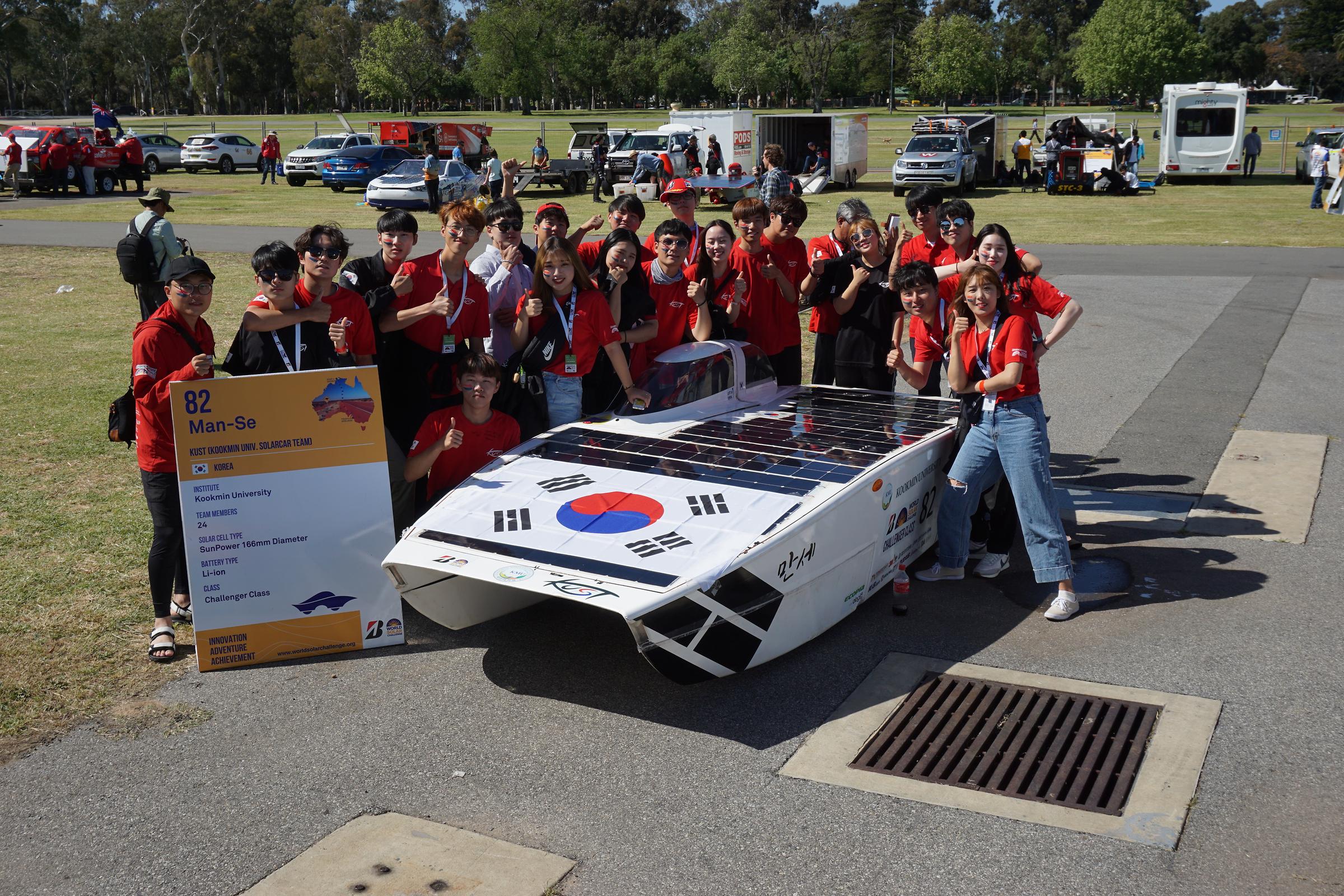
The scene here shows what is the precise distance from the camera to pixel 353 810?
4.30 metres

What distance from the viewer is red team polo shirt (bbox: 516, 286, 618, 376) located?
21.4 feet

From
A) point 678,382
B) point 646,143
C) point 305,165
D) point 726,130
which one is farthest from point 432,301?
point 305,165

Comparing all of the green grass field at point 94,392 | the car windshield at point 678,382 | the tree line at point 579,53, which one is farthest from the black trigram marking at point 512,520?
the tree line at point 579,53

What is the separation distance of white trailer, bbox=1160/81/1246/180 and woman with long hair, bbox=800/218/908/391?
3170 cm

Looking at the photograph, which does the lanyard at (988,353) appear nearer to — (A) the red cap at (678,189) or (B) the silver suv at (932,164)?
(A) the red cap at (678,189)

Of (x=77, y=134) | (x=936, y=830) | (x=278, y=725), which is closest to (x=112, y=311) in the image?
(x=278, y=725)

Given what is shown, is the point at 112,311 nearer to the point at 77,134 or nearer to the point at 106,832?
the point at 106,832

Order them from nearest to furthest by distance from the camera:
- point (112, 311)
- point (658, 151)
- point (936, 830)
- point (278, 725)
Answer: point (936, 830)
point (278, 725)
point (112, 311)
point (658, 151)

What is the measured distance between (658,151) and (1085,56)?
55.0 meters

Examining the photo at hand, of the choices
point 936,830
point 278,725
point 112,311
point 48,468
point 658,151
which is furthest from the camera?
point 658,151

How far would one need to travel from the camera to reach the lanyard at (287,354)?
18.6 feet

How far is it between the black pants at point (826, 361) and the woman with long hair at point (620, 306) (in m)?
1.34

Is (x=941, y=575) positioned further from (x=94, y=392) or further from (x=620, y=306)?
(x=94, y=392)

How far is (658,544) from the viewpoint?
16.6 feet
